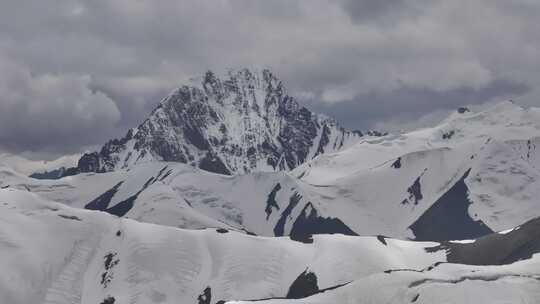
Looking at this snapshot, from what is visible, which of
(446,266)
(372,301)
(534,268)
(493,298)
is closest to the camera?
(493,298)

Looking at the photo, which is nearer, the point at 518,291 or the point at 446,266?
the point at 518,291

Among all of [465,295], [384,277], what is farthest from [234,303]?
[465,295]

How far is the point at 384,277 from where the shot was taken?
170375mm

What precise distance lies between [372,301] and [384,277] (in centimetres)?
927

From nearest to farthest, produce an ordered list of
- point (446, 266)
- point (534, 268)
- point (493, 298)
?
1. point (493, 298)
2. point (534, 268)
3. point (446, 266)

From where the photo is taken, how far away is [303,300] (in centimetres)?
16312

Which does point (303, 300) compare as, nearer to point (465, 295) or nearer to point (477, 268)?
point (465, 295)

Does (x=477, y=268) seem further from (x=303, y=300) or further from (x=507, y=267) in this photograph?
(x=303, y=300)

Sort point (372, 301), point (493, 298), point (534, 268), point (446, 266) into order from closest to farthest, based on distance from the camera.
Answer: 1. point (493, 298)
2. point (372, 301)
3. point (534, 268)
4. point (446, 266)

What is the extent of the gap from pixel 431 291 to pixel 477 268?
27530 millimetres

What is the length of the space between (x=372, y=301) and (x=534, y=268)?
40.5 m

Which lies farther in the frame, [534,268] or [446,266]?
[446,266]

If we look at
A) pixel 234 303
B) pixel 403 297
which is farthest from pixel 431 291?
pixel 234 303

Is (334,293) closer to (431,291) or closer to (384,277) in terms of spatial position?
(384,277)
